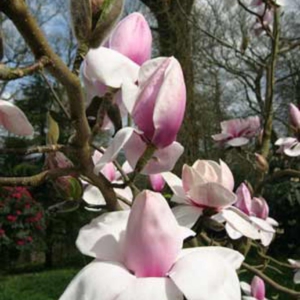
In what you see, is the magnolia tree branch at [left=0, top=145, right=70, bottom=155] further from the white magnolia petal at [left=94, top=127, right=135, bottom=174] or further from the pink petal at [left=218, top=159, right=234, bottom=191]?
the pink petal at [left=218, top=159, right=234, bottom=191]

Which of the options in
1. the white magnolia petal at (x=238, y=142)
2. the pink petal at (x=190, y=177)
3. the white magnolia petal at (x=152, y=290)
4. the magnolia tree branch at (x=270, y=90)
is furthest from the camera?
the magnolia tree branch at (x=270, y=90)

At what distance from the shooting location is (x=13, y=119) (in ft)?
1.58

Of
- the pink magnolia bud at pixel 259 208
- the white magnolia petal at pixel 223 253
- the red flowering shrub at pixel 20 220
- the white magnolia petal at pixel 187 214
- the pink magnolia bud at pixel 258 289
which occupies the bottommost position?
the red flowering shrub at pixel 20 220

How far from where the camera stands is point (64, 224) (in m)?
8.16

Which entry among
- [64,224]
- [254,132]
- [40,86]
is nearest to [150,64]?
[254,132]

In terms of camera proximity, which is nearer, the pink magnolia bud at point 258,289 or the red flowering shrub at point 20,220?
the pink magnolia bud at point 258,289

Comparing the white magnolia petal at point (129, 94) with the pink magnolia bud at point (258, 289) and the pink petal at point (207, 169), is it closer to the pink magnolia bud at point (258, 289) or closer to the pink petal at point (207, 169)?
the pink petal at point (207, 169)

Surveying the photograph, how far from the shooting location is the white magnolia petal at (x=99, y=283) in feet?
1.33

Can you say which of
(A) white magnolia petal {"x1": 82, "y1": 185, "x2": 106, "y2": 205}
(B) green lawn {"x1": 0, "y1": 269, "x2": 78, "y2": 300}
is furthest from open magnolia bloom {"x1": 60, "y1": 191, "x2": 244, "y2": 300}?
(B) green lawn {"x1": 0, "y1": 269, "x2": 78, "y2": 300}

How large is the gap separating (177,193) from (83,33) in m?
0.22

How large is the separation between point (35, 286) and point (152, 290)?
567 centimetres

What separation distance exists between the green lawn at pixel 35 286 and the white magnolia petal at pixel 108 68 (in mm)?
4762

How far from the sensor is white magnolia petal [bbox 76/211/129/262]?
1.47 feet

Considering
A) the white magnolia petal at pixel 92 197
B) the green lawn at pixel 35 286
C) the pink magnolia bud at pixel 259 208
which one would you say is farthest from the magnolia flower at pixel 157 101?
the green lawn at pixel 35 286
